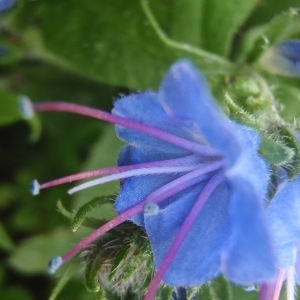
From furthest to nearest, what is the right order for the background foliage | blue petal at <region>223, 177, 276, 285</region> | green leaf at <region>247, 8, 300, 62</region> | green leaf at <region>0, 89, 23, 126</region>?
green leaf at <region>0, 89, 23, 126</region> → the background foliage → green leaf at <region>247, 8, 300, 62</region> → blue petal at <region>223, 177, 276, 285</region>

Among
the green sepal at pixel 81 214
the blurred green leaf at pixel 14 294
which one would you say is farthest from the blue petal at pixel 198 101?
the blurred green leaf at pixel 14 294

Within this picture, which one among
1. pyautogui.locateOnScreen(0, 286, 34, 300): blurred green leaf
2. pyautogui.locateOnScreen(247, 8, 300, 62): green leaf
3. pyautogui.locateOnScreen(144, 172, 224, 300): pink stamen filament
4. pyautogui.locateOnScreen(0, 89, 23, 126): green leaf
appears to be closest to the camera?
pyautogui.locateOnScreen(144, 172, 224, 300): pink stamen filament

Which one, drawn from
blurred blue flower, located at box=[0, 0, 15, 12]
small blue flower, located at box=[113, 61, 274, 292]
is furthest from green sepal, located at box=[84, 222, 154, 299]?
blurred blue flower, located at box=[0, 0, 15, 12]

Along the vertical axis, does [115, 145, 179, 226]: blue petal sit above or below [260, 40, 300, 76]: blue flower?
above

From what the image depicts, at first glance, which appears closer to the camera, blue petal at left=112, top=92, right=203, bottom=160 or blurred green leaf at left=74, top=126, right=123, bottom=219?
blue petal at left=112, top=92, right=203, bottom=160

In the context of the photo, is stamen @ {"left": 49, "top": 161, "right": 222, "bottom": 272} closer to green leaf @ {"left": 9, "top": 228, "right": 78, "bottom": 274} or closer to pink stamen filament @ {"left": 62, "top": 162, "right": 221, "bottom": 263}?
pink stamen filament @ {"left": 62, "top": 162, "right": 221, "bottom": 263}

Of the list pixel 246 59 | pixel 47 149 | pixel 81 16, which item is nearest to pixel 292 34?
pixel 246 59

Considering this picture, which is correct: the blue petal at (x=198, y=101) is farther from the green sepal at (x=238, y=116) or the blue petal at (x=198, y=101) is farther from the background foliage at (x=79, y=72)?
the background foliage at (x=79, y=72)
